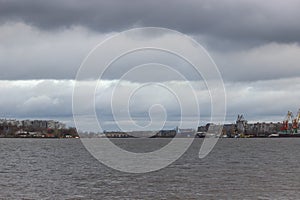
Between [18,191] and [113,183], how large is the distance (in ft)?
39.9

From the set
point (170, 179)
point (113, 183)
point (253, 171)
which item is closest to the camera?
point (113, 183)

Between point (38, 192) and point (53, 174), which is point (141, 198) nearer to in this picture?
point (38, 192)

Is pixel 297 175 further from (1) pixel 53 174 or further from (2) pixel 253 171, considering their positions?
(1) pixel 53 174

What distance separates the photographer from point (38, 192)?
56344mm

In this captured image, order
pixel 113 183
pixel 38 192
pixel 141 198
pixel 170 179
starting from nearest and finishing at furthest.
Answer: pixel 141 198, pixel 38 192, pixel 113 183, pixel 170 179

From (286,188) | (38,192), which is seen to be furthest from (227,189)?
(38,192)

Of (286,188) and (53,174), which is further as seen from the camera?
(53,174)

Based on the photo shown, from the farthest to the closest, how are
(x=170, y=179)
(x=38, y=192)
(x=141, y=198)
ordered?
(x=170, y=179), (x=38, y=192), (x=141, y=198)

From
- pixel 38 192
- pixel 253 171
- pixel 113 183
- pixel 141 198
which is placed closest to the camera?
pixel 141 198

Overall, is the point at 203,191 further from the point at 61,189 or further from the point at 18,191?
the point at 18,191

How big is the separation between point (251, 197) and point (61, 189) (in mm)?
20659

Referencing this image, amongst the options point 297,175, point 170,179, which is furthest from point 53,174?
point 297,175

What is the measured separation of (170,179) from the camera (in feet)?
227

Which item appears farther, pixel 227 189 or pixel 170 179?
pixel 170 179
